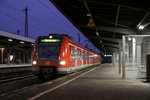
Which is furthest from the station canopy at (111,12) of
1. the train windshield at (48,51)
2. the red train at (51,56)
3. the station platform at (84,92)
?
the station platform at (84,92)

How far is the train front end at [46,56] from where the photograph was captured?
13.0m

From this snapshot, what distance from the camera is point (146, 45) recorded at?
11.7 meters

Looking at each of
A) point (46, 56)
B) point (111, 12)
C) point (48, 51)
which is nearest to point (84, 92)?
point (46, 56)

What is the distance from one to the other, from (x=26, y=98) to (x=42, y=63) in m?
6.86

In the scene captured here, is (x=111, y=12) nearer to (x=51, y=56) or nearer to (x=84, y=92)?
(x=51, y=56)

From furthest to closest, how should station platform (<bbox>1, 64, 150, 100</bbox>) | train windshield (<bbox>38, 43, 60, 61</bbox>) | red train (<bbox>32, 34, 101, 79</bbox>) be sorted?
train windshield (<bbox>38, 43, 60, 61</bbox>) → red train (<bbox>32, 34, 101, 79</bbox>) → station platform (<bbox>1, 64, 150, 100</bbox>)

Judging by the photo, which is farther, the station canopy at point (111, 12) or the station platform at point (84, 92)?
the station canopy at point (111, 12)

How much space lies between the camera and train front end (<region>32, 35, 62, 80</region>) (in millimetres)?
12992

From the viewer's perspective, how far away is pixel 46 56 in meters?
13.2

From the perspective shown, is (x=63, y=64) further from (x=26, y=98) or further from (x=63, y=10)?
(x=26, y=98)

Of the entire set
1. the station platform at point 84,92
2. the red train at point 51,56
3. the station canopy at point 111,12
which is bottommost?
the station platform at point 84,92

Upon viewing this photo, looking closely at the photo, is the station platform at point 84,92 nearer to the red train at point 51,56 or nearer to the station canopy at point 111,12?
the red train at point 51,56

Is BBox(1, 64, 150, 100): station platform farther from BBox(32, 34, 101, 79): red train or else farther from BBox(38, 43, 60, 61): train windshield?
BBox(38, 43, 60, 61): train windshield

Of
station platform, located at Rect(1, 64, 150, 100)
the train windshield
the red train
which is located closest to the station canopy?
the red train
